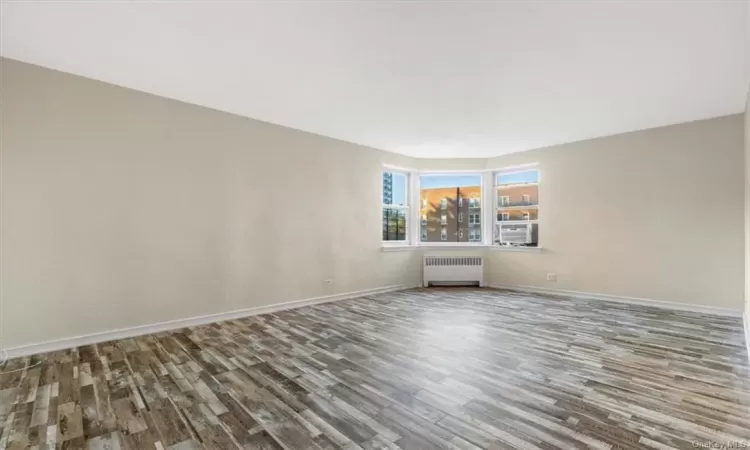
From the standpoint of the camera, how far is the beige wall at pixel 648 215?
4.34m

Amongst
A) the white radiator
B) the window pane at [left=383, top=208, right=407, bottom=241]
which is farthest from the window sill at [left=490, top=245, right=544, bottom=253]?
the window pane at [left=383, top=208, right=407, bottom=241]

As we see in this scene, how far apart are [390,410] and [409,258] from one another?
458cm

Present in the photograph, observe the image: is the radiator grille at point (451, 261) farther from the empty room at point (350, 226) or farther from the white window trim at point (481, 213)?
the empty room at point (350, 226)

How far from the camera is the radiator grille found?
6.58 meters

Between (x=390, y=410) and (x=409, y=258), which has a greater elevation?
(x=409, y=258)

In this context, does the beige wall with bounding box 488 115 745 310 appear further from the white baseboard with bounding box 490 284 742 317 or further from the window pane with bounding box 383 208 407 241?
the window pane with bounding box 383 208 407 241

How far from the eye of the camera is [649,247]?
4891mm

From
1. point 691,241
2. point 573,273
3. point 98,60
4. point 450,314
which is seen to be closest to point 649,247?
point 691,241

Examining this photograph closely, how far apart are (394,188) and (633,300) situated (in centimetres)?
415

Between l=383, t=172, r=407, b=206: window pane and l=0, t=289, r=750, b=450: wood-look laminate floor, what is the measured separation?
3.07 metres

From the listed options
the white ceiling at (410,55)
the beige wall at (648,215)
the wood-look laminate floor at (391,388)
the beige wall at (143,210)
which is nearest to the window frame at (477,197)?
the beige wall at (648,215)

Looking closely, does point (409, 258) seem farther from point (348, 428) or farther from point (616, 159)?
point (348, 428)

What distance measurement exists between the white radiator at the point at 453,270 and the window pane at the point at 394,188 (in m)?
1.23

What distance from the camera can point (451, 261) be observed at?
6594 millimetres
